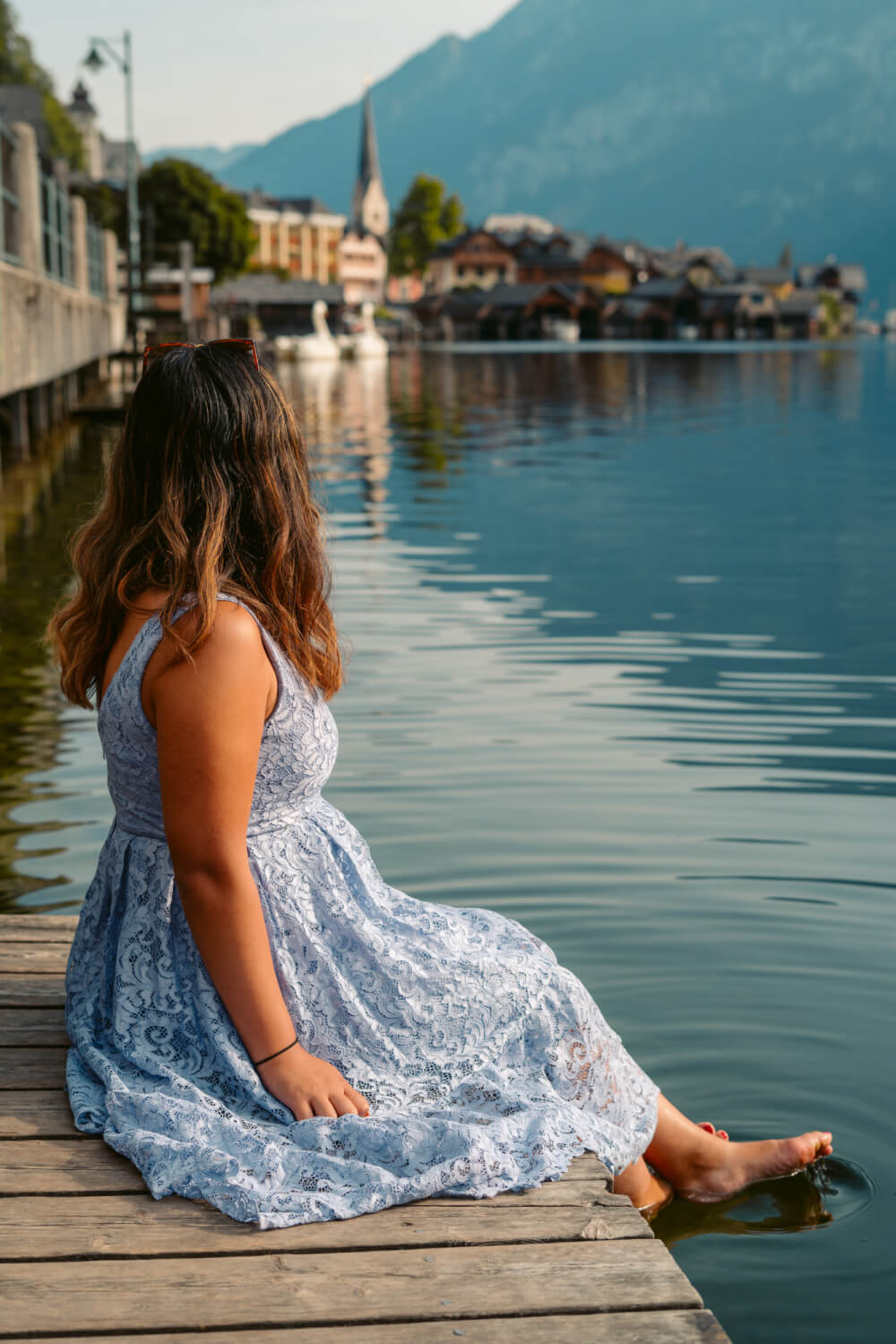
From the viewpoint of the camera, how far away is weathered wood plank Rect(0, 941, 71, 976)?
3.83 meters

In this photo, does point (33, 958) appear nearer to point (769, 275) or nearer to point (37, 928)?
point (37, 928)

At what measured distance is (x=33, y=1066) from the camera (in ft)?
10.4

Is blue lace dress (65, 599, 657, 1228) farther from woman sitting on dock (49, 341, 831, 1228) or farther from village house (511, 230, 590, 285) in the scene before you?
village house (511, 230, 590, 285)

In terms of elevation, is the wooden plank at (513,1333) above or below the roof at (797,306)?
below

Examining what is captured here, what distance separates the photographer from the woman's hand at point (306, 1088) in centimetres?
271

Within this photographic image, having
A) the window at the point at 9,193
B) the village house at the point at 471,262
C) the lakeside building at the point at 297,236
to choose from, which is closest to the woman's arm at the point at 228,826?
the window at the point at 9,193

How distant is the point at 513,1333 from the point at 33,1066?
1.31m

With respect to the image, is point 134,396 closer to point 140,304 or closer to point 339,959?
point 339,959

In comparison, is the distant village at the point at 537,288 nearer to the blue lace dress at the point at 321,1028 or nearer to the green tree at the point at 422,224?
the green tree at the point at 422,224

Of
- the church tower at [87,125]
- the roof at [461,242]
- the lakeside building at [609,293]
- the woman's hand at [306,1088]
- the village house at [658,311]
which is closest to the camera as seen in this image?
the woman's hand at [306,1088]

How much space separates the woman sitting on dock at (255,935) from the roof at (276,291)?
12640cm

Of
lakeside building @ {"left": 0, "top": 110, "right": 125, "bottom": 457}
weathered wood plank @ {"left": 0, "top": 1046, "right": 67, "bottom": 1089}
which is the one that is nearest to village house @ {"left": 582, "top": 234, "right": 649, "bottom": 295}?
lakeside building @ {"left": 0, "top": 110, "right": 125, "bottom": 457}

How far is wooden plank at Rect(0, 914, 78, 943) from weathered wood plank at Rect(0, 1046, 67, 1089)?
0.83 m

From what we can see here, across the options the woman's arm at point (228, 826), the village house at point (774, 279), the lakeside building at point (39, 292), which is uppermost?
the village house at point (774, 279)
